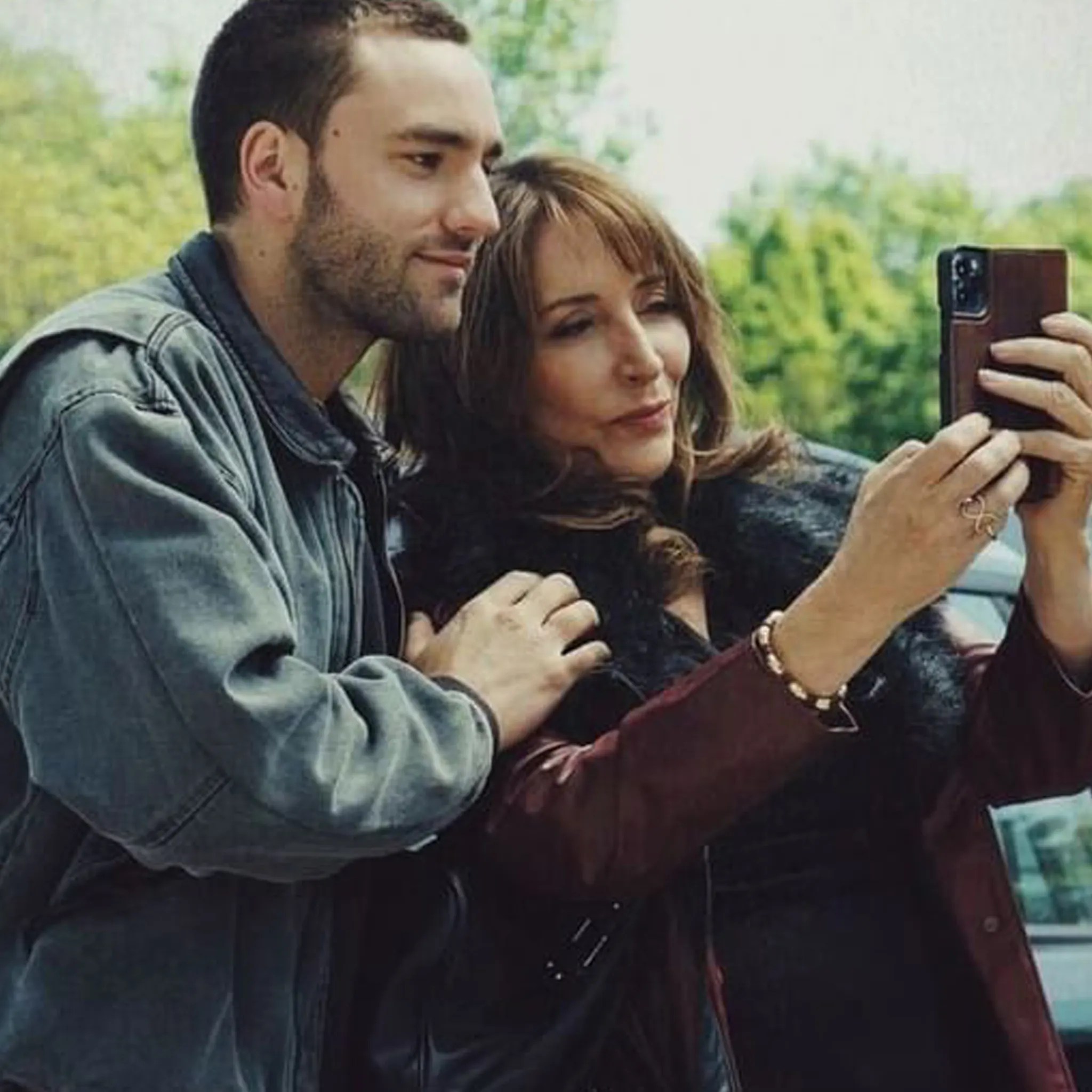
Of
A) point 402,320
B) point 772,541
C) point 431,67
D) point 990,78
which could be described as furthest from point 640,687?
point 990,78

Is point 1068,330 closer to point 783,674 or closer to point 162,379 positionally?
point 783,674

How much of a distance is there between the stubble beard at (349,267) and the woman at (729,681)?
23cm

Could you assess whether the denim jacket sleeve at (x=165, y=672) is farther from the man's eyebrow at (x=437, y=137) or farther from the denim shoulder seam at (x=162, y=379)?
the man's eyebrow at (x=437, y=137)

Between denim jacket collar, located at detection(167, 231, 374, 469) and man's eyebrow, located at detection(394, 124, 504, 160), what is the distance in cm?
16

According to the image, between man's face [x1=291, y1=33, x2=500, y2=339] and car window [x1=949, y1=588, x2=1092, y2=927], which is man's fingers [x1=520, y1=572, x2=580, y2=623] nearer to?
man's face [x1=291, y1=33, x2=500, y2=339]

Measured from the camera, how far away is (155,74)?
139 inches

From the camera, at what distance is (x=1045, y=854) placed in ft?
8.96

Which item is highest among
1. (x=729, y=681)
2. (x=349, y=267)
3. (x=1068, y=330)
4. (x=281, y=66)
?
(x=281, y=66)

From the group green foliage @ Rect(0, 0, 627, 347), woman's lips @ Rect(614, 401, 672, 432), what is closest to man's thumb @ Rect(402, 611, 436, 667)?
woman's lips @ Rect(614, 401, 672, 432)

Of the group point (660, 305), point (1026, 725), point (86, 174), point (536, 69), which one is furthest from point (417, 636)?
point (536, 69)

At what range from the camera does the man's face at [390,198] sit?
1.71 metres

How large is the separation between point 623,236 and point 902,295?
2467mm

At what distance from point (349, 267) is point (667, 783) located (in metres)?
0.42

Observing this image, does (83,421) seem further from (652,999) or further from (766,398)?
(766,398)
